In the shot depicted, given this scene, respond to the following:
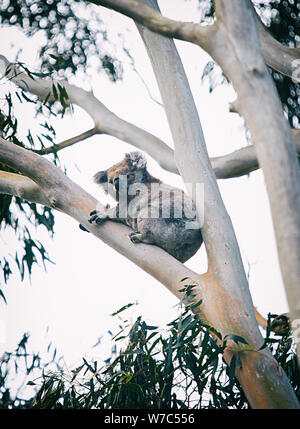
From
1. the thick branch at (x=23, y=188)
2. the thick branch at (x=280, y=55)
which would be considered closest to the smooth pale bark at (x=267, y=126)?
the thick branch at (x=280, y=55)

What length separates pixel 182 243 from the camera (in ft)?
10.7

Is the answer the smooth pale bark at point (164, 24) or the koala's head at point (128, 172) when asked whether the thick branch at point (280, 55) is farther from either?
the koala's head at point (128, 172)

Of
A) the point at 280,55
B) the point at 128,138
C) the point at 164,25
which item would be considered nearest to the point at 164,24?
the point at 164,25

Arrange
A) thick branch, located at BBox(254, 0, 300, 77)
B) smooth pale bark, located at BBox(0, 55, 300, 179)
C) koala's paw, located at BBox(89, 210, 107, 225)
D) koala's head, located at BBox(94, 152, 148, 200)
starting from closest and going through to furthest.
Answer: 1. koala's paw, located at BBox(89, 210, 107, 225)
2. thick branch, located at BBox(254, 0, 300, 77)
3. koala's head, located at BBox(94, 152, 148, 200)
4. smooth pale bark, located at BBox(0, 55, 300, 179)

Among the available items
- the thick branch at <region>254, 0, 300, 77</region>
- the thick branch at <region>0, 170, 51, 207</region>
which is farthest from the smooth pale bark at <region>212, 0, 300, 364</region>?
the thick branch at <region>0, 170, 51, 207</region>

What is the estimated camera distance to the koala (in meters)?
3.07

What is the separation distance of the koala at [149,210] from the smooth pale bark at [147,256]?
0.09 meters

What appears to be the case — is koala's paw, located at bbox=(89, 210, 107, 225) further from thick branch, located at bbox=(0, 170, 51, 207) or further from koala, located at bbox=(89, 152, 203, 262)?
thick branch, located at bbox=(0, 170, 51, 207)

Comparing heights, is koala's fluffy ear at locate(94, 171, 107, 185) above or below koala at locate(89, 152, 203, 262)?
above

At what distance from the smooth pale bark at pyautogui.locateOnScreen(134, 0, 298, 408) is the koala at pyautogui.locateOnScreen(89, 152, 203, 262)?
0.80 ft

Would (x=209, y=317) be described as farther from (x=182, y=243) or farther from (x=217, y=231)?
(x=182, y=243)

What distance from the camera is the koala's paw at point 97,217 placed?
2814 mm
